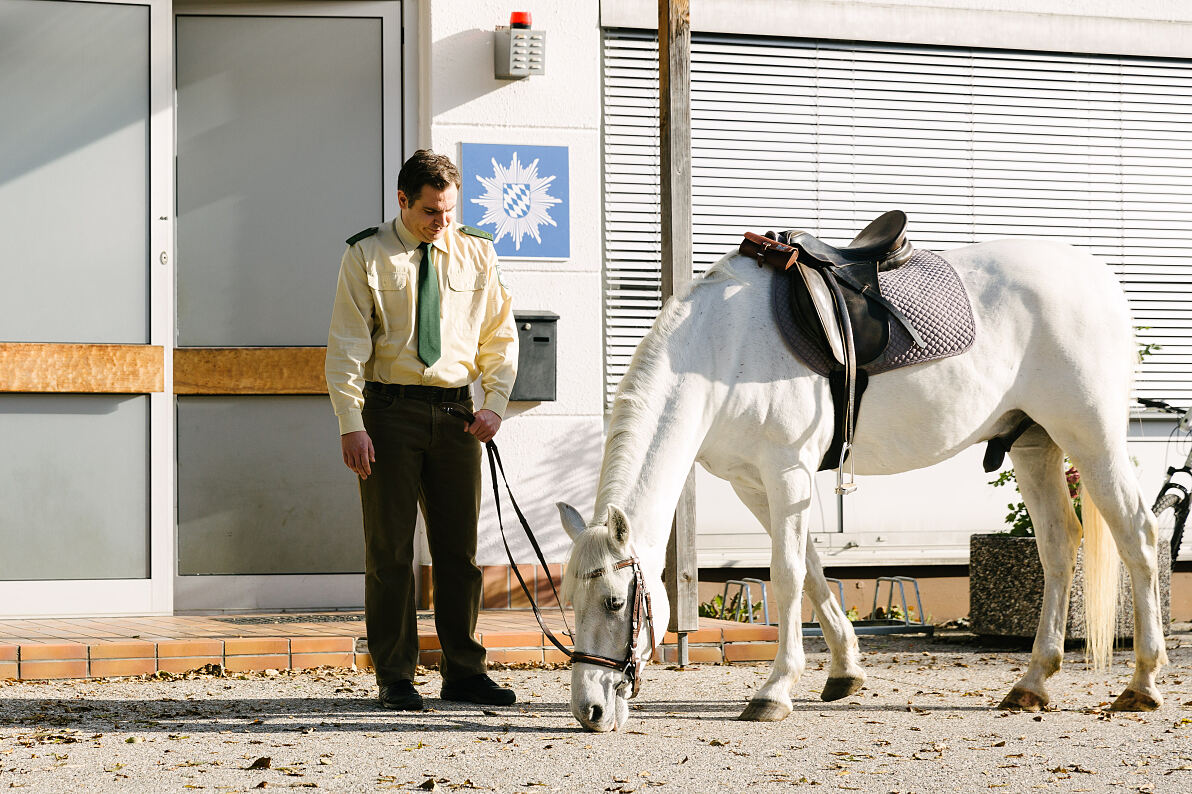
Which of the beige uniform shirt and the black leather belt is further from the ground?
the beige uniform shirt

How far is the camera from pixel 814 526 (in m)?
8.22

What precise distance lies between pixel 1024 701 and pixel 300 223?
4.62 metres

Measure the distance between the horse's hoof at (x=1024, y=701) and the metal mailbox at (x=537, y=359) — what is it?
322 cm

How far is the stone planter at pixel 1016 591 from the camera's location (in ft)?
22.9

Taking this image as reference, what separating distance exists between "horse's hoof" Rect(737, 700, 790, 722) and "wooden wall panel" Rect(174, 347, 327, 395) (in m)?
3.54

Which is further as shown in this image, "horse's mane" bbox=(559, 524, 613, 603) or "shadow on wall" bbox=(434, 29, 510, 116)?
"shadow on wall" bbox=(434, 29, 510, 116)

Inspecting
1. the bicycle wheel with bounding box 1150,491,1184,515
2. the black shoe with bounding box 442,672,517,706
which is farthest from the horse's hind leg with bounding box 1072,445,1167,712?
the bicycle wheel with bounding box 1150,491,1184,515

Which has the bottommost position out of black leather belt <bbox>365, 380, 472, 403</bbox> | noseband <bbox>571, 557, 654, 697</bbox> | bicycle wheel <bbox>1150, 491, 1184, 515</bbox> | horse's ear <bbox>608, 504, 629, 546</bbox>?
noseband <bbox>571, 557, 654, 697</bbox>

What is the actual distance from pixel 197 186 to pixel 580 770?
4.76 m

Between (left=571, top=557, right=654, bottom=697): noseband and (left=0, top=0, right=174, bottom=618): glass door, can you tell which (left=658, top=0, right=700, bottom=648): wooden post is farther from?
(left=0, top=0, right=174, bottom=618): glass door

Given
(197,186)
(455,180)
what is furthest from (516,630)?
(197,186)

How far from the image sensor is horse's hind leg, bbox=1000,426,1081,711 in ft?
17.3

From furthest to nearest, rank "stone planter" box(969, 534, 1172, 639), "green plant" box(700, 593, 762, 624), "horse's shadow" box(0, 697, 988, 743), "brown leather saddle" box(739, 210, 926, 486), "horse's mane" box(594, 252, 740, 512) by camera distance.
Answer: "green plant" box(700, 593, 762, 624) → "stone planter" box(969, 534, 1172, 639) → "brown leather saddle" box(739, 210, 926, 486) → "horse's shadow" box(0, 697, 988, 743) → "horse's mane" box(594, 252, 740, 512)

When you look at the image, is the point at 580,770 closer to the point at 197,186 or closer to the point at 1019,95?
the point at 197,186
